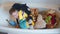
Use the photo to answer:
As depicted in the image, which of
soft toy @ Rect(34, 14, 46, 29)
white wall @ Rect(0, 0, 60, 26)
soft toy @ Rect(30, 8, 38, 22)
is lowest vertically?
soft toy @ Rect(34, 14, 46, 29)

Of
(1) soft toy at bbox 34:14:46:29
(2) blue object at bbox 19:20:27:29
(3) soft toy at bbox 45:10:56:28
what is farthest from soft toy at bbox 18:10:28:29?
(3) soft toy at bbox 45:10:56:28

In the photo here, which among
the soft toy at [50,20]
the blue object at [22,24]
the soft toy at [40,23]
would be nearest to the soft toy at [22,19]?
the blue object at [22,24]

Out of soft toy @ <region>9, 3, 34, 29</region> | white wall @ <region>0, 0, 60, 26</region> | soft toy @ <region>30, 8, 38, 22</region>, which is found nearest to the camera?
soft toy @ <region>9, 3, 34, 29</region>

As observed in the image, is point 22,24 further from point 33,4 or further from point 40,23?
point 33,4

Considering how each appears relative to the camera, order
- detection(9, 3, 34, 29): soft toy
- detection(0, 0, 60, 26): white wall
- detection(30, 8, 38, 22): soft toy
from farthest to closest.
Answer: detection(0, 0, 60, 26): white wall → detection(30, 8, 38, 22): soft toy → detection(9, 3, 34, 29): soft toy

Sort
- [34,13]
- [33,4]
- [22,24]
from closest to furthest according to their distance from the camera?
[22,24], [34,13], [33,4]

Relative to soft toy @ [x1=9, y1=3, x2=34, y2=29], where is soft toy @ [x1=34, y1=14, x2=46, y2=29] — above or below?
below

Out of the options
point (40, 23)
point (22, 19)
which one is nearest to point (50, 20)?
point (40, 23)

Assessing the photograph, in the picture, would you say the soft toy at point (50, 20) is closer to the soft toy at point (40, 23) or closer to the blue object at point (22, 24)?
the soft toy at point (40, 23)

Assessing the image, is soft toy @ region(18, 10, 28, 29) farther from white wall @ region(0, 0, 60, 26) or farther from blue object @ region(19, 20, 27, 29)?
white wall @ region(0, 0, 60, 26)

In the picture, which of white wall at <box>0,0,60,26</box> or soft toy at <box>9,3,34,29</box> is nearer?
soft toy at <box>9,3,34,29</box>

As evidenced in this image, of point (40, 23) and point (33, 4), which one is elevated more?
point (33, 4)

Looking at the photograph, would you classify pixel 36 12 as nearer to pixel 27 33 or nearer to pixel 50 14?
pixel 50 14

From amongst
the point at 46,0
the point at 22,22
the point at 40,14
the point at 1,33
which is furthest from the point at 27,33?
the point at 46,0
